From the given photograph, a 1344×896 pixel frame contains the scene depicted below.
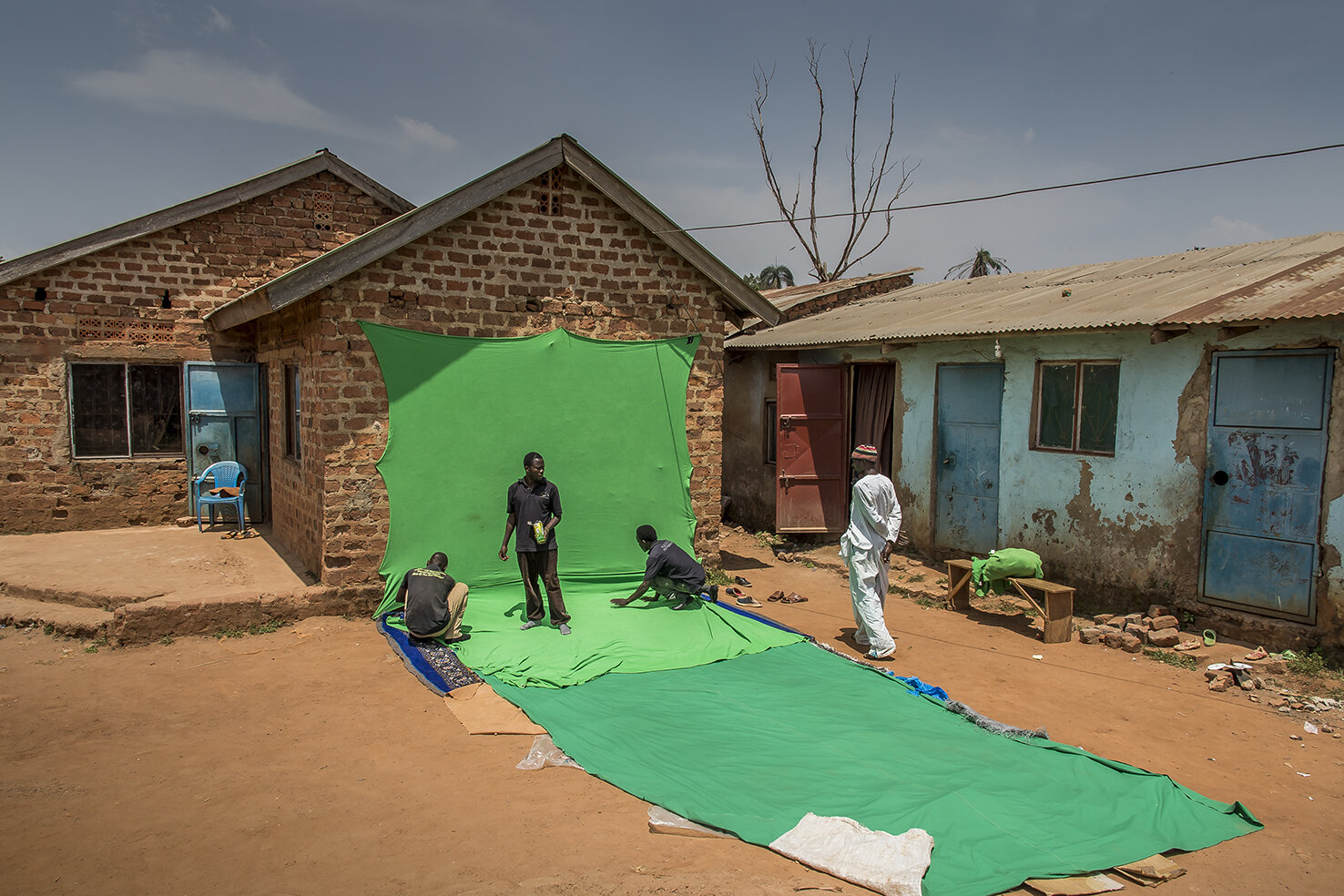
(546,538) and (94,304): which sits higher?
(94,304)

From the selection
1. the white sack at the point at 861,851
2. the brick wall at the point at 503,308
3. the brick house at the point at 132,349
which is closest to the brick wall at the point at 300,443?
the brick wall at the point at 503,308

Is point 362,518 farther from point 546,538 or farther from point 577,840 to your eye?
point 577,840

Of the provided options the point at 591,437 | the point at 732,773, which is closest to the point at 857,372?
the point at 591,437

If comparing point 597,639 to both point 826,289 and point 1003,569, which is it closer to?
point 1003,569

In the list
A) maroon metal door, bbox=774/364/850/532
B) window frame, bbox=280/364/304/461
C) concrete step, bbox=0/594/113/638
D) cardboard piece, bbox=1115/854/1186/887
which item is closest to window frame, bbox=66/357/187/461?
window frame, bbox=280/364/304/461

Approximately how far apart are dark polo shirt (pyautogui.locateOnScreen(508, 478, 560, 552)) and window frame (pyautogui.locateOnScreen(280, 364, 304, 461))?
2.94 m

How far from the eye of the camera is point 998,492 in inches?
393

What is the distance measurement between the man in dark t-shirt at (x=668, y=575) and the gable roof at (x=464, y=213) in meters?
3.00

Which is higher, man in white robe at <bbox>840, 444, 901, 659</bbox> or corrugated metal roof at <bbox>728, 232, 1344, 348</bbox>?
corrugated metal roof at <bbox>728, 232, 1344, 348</bbox>

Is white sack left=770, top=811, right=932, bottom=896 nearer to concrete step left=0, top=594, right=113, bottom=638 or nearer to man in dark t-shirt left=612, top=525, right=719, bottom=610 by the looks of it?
man in dark t-shirt left=612, top=525, right=719, bottom=610

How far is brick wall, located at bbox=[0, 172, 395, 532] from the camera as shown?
1007 cm

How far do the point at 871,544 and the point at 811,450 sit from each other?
4583mm

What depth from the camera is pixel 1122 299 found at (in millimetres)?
9070

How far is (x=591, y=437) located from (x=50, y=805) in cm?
542
